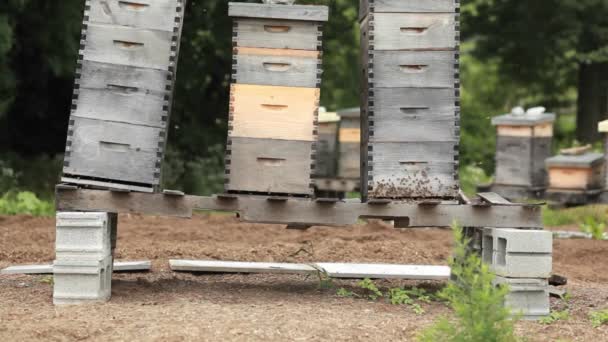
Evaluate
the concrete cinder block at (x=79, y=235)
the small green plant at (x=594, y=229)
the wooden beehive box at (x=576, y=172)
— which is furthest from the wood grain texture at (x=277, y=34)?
the wooden beehive box at (x=576, y=172)

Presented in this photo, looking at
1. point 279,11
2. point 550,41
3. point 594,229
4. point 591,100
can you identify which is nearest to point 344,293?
point 279,11

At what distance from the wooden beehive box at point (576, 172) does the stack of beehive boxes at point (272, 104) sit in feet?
27.8

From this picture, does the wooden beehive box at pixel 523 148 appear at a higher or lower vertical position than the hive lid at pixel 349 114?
lower

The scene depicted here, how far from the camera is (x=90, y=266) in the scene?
635cm

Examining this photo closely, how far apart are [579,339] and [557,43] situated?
13683mm

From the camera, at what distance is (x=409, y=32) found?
6809mm

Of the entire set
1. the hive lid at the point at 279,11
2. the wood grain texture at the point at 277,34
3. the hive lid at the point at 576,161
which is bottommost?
the hive lid at the point at 576,161

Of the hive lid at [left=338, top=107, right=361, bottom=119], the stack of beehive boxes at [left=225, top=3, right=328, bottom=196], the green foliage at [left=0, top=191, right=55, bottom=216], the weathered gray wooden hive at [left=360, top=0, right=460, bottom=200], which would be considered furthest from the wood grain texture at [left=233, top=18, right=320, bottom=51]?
the hive lid at [left=338, top=107, right=361, bottom=119]

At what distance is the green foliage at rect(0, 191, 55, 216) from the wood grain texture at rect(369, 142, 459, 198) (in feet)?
22.3

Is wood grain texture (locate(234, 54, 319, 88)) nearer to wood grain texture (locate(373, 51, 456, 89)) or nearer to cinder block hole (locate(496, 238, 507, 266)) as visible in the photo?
wood grain texture (locate(373, 51, 456, 89))

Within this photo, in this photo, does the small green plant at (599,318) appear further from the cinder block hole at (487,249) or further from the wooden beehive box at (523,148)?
the wooden beehive box at (523,148)

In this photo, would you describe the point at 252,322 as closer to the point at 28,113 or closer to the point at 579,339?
the point at 579,339

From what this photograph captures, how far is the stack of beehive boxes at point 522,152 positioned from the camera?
15.0m

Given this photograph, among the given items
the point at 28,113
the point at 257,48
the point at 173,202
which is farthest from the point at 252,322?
the point at 28,113
